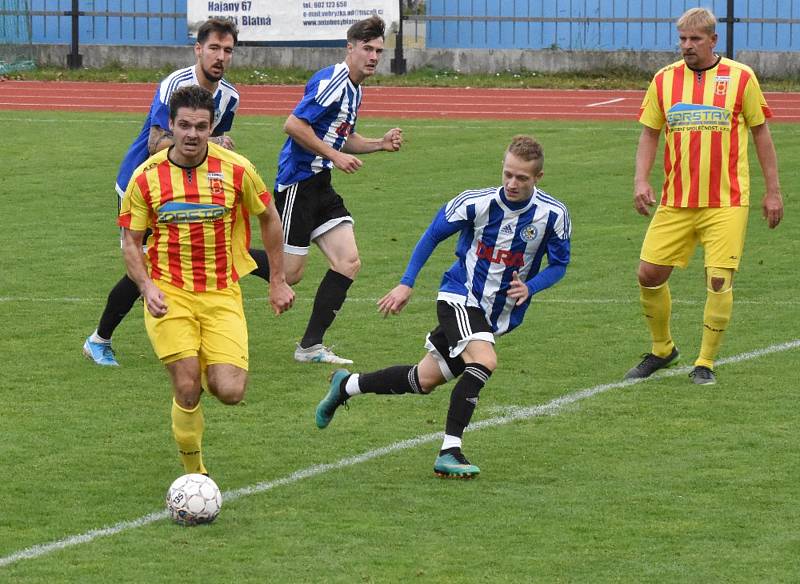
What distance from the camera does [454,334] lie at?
7.04m

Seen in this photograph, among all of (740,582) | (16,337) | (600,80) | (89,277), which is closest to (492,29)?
(600,80)

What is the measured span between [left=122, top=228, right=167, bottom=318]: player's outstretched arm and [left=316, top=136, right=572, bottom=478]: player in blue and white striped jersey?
3.66 ft

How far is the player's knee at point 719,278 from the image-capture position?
8.70 metres

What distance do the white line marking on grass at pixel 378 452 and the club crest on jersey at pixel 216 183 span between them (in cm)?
128

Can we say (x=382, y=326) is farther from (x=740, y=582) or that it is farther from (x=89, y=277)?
(x=740, y=582)

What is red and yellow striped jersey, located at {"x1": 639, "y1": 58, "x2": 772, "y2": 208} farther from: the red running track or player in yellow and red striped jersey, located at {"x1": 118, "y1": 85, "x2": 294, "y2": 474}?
the red running track

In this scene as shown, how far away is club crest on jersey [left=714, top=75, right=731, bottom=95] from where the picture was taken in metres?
8.65

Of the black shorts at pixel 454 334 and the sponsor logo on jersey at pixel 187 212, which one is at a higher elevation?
the sponsor logo on jersey at pixel 187 212

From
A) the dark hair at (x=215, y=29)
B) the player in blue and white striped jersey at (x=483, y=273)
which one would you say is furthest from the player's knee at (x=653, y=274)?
the dark hair at (x=215, y=29)

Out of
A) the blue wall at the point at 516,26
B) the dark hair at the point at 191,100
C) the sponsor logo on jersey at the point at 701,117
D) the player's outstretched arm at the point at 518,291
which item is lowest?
the player's outstretched arm at the point at 518,291

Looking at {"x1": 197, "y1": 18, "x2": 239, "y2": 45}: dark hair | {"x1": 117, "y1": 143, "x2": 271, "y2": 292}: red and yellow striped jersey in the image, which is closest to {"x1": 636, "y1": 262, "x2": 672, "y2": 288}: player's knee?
{"x1": 197, "y1": 18, "x2": 239, "y2": 45}: dark hair

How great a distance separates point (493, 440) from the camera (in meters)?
7.55

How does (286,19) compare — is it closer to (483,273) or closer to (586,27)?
(586,27)

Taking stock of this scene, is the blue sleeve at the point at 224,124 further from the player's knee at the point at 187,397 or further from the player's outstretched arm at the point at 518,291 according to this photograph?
the player's knee at the point at 187,397
